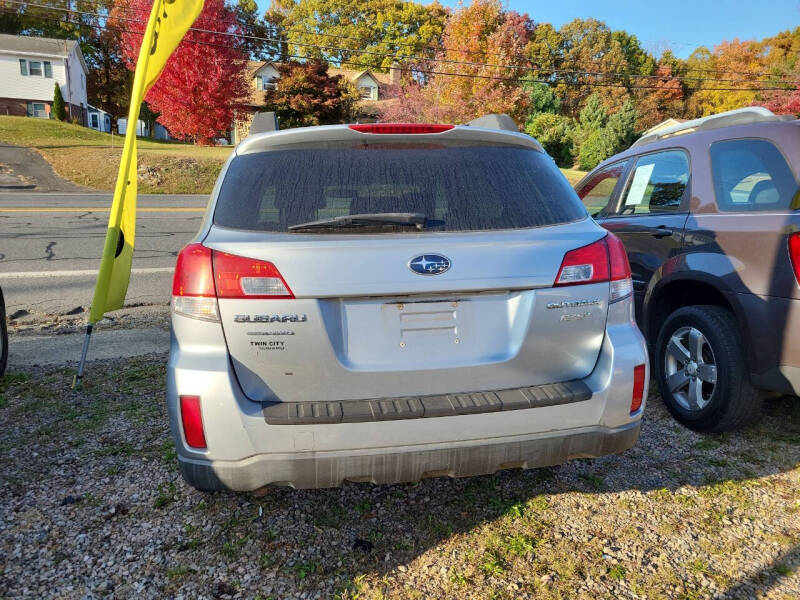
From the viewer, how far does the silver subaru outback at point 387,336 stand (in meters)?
2.04

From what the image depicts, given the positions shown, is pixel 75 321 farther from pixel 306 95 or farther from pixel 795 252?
pixel 306 95

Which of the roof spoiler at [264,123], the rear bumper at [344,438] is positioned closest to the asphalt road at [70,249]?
the roof spoiler at [264,123]

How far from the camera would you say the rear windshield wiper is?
7.04ft

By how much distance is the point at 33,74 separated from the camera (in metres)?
45.1

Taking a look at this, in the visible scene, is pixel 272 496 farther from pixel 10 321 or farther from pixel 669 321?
pixel 10 321

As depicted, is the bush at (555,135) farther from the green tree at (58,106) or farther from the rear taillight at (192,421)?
the rear taillight at (192,421)

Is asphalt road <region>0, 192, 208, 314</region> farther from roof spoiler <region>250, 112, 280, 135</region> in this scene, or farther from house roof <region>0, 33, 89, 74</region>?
house roof <region>0, 33, 89, 74</region>

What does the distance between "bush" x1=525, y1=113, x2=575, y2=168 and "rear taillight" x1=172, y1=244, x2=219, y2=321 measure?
39843 mm

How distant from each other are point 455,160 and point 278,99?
134 ft

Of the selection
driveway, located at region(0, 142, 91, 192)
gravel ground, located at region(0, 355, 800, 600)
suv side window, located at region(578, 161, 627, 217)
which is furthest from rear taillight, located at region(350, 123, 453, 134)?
driveway, located at region(0, 142, 91, 192)

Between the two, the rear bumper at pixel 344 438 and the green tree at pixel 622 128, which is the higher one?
the green tree at pixel 622 128

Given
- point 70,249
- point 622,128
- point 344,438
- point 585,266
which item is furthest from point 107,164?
point 622,128

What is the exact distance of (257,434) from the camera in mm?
2029

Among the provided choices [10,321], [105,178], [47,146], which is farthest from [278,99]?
[10,321]
